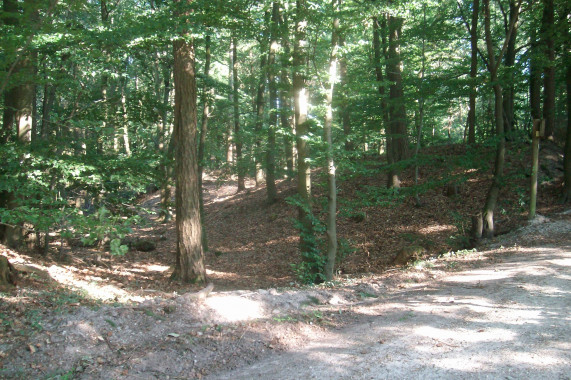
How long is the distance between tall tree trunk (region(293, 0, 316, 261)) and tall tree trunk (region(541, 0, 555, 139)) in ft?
21.5

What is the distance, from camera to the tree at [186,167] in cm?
961

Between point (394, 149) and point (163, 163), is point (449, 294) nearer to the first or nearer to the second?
point (163, 163)

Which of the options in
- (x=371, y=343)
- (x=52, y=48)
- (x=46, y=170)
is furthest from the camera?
(x=52, y=48)

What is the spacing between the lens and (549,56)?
Result: 12.2 meters

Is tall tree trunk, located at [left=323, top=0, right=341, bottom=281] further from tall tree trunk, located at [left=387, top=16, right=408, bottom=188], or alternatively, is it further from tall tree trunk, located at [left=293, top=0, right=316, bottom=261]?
tall tree trunk, located at [left=387, top=16, right=408, bottom=188]

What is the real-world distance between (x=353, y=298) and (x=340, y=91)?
5148 millimetres

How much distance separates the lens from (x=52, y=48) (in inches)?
355

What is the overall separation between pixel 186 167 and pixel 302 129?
3024mm

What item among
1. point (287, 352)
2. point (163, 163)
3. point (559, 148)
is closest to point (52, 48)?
point (163, 163)

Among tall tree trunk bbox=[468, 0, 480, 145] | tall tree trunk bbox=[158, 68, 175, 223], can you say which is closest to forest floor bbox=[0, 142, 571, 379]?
tall tree trunk bbox=[158, 68, 175, 223]

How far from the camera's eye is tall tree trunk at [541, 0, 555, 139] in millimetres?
10977

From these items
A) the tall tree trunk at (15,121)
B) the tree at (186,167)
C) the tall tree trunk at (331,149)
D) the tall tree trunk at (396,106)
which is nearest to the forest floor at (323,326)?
the tree at (186,167)

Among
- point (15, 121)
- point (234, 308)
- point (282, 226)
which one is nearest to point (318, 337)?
point (234, 308)

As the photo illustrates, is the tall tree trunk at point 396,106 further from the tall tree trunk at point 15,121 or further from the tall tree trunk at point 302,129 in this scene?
the tall tree trunk at point 15,121
